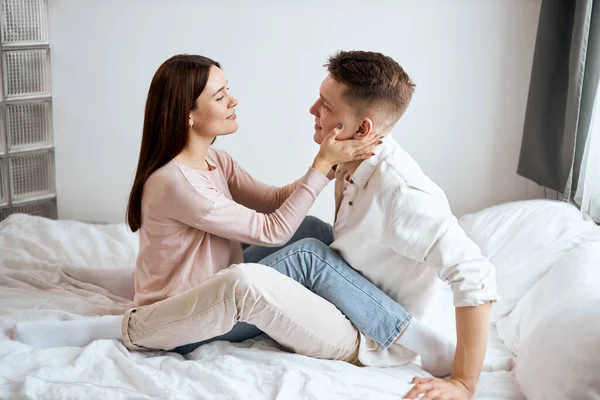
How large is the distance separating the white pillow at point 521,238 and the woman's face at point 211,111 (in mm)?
946

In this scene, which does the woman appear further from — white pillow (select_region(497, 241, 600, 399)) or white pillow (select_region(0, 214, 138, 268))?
white pillow (select_region(0, 214, 138, 268))

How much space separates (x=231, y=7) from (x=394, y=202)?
162 centimetres

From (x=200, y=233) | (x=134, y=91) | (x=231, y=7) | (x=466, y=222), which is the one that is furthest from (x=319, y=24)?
(x=200, y=233)

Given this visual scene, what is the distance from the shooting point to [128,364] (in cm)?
178

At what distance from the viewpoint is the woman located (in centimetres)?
179

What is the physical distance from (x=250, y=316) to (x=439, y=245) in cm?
46

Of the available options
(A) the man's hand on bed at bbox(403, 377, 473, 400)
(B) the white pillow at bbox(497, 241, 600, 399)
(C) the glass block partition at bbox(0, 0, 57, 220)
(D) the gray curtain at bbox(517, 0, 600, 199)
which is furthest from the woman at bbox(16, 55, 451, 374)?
(C) the glass block partition at bbox(0, 0, 57, 220)

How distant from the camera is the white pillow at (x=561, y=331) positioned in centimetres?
163

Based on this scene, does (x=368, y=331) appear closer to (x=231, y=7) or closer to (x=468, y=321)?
(x=468, y=321)

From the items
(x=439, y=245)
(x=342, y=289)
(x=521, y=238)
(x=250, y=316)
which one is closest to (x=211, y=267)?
(x=250, y=316)

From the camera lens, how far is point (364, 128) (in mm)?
1897

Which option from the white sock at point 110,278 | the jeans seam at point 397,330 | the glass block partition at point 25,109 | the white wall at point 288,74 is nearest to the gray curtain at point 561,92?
the white wall at point 288,74

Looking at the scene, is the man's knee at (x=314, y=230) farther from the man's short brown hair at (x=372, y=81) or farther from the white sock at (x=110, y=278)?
the white sock at (x=110, y=278)

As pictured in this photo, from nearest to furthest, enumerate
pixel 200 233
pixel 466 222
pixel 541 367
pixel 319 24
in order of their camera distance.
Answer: pixel 541 367 → pixel 200 233 → pixel 466 222 → pixel 319 24
